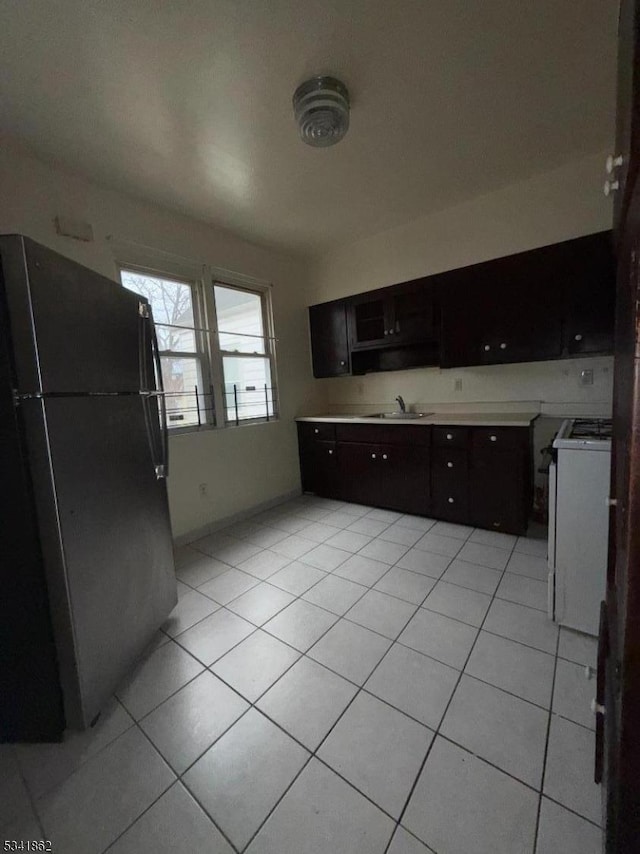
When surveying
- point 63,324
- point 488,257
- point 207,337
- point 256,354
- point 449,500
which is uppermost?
point 488,257

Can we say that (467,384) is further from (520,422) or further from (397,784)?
(397,784)

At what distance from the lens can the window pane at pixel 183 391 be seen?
2.62m

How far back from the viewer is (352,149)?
6.57 ft

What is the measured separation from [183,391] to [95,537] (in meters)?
1.67

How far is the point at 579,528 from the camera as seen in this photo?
1.51 meters

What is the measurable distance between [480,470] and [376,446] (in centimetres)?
90

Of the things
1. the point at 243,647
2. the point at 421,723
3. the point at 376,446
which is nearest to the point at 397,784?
the point at 421,723

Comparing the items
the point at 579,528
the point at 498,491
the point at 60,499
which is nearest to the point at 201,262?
the point at 60,499

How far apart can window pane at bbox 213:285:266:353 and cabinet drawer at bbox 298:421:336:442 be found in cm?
90

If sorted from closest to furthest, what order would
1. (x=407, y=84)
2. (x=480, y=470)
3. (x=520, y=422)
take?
(x=407, y=84)
(x=520, y=422)
(x=480, y=470)

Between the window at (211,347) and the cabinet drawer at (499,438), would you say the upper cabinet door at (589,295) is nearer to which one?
the cabinet drawer at (499,438)

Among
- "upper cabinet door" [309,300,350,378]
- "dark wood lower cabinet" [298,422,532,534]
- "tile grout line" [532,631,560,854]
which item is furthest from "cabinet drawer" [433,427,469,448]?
"tile grout line" [532,631,560,854]

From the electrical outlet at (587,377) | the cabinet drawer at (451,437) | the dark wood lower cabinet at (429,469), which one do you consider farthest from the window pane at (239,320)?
the electrical outlet at (587,377)

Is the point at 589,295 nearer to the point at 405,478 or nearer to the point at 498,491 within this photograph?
the point at 498,491
